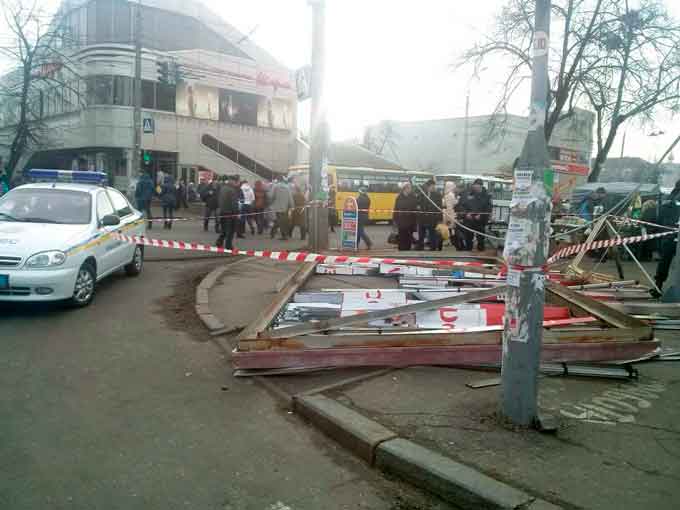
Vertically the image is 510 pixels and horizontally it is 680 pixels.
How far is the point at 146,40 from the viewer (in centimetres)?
3694

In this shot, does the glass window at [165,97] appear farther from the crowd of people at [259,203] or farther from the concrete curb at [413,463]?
the concrete curb at [413,463]

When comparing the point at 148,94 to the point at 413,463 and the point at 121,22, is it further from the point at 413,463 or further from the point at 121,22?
the point at 413,463

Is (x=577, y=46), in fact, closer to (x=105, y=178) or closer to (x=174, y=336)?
(x=105, y=178)

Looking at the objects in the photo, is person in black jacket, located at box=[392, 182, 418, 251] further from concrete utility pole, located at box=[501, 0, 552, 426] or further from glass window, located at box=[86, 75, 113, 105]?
glass window, located at box=[86, 75, 113, 105]

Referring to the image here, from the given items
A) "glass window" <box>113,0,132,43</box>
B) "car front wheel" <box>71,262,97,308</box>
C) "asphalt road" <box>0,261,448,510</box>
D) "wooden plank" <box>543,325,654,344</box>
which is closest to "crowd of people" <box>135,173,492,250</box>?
"car front wheel" <box>71,262,97,308</box>

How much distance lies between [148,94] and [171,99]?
1.47 m

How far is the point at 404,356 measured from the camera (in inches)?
205

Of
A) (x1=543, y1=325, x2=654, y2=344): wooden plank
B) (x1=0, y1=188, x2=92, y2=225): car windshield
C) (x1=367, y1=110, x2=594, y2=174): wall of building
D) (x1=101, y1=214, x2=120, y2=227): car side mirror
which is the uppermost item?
(x1=367, y1=110, x2=594, y2=174): wall of building

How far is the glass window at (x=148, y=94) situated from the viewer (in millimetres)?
35469

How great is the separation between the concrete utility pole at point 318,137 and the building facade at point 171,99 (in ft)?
72.9

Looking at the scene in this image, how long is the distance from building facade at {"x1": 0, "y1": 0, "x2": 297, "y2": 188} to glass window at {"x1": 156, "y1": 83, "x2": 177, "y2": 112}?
0.06 metres

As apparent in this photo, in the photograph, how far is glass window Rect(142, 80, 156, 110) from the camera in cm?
3547

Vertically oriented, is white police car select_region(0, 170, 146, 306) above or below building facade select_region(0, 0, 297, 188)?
below

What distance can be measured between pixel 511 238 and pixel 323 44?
351 inches
